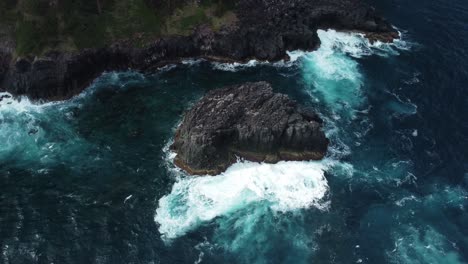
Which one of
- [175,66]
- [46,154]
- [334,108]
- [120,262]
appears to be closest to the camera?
[120,262]

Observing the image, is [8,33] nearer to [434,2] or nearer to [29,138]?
[29,138]

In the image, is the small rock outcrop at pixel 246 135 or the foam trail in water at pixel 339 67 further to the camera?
the foam trail in water at pixel 339 67

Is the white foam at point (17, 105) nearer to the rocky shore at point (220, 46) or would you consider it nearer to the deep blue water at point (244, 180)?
the deep blue water at point (244, 180)

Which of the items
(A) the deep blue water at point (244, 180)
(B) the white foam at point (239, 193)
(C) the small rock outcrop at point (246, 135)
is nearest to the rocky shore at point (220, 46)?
(A) the deep blue water at point (244, 180)

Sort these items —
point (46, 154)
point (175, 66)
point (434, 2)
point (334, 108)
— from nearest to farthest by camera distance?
1. point (46, 154)
2. point (334, 108)
3. point (175, 66)
4. point (434, 2)

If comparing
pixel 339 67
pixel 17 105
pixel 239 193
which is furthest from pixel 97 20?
pixel 339 67

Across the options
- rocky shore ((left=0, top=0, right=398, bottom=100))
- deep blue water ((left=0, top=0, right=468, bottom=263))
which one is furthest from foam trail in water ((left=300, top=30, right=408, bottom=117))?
rocky shore ((left=0, top=0, right=398, bottom=100))

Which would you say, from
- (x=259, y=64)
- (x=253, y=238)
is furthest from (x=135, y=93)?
(x=253, y=238)
